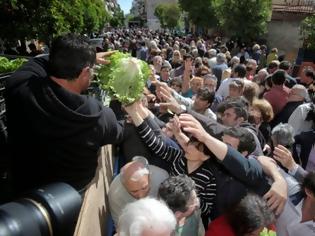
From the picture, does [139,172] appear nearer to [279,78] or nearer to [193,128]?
[193,128]

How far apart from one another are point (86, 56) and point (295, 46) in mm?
22948

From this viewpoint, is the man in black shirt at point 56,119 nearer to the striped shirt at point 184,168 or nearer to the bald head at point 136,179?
the bald head at point 136,179

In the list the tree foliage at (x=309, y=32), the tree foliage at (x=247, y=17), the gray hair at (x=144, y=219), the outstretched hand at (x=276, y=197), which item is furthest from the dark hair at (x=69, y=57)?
the tree foliage at (x=247, y=17)

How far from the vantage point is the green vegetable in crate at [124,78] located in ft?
10.4

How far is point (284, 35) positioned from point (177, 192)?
23867mm

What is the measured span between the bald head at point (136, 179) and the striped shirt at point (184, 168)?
297 millimetres

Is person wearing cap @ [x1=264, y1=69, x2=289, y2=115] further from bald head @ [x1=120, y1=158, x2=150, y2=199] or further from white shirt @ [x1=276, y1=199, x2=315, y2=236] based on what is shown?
bald head @ [x1=120, y1=158, x2=150, y2=199]

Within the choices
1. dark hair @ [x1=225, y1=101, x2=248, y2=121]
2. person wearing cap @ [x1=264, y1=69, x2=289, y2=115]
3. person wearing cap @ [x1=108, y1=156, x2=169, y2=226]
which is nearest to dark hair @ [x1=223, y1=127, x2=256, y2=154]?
person wearing cap @ [x1=108, y1=156, x2=169, y2=226]

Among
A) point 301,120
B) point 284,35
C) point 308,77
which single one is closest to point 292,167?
point 301,120

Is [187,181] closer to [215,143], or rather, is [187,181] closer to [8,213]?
[215,143]

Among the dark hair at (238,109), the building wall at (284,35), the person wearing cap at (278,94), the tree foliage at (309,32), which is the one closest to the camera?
the dark hair at (238,109)

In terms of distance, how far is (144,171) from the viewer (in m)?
2.88

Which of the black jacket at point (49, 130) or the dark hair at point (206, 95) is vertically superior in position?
the black jacket at point (49, 130)

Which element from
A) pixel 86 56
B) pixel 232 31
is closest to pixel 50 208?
pixel 86 56
